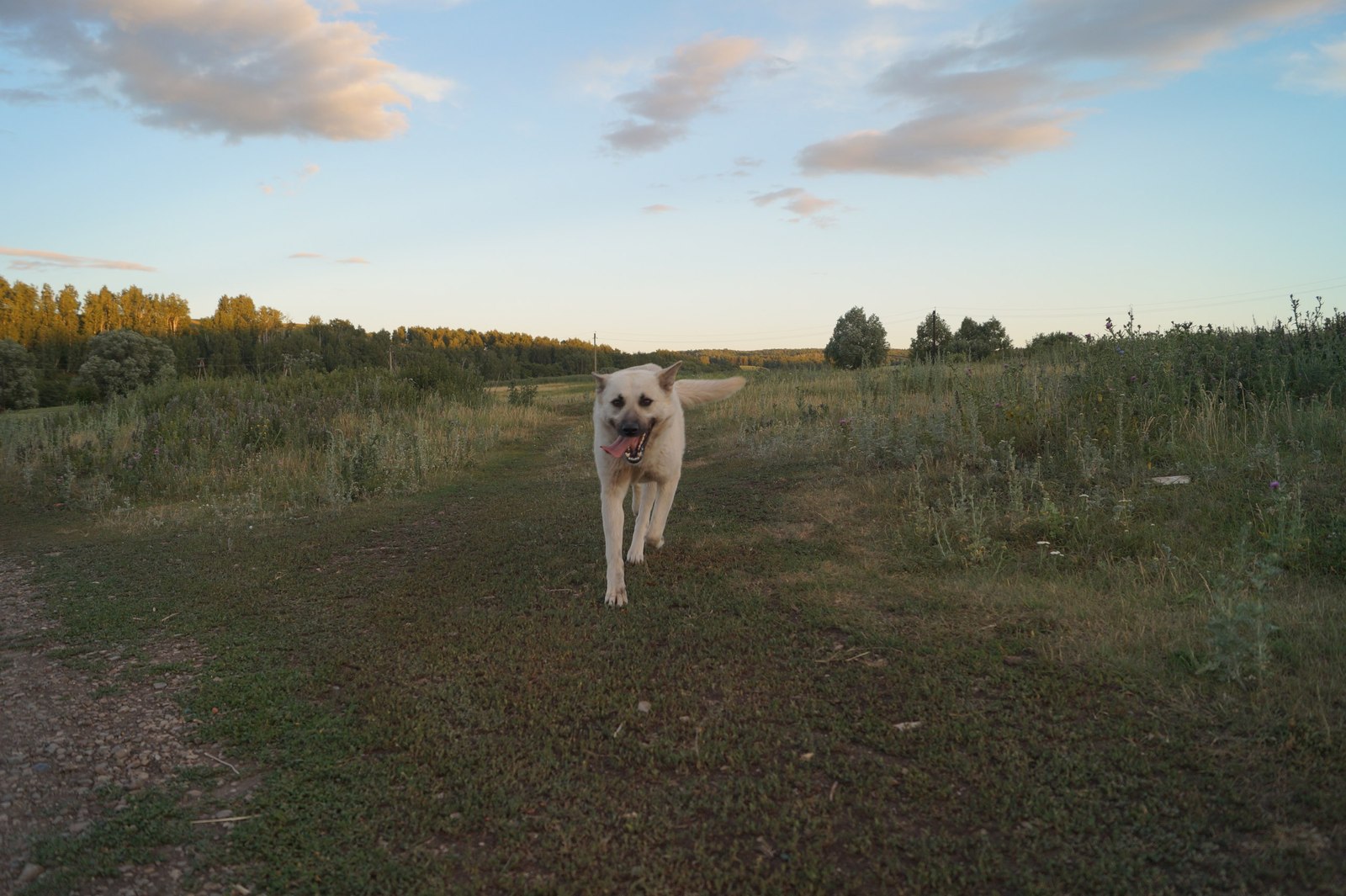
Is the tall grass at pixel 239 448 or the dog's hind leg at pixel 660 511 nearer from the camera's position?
the dog's hind leg at pixel 660 511

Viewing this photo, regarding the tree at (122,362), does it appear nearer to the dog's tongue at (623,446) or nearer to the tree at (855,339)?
the tree at (855,339)

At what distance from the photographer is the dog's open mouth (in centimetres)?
570

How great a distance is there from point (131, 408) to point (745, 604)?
15646mm

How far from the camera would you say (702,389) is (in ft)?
25.0

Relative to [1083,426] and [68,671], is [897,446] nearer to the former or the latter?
[1083,426]

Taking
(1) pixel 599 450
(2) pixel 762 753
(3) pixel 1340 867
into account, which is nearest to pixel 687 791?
(2) pixel 762 753

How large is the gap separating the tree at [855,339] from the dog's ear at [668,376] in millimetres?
34668

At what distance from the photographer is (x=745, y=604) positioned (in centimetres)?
527

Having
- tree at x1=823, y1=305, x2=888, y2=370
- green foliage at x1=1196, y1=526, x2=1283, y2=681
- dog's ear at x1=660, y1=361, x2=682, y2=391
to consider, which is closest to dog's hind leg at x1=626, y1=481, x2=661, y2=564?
dog's ear at x1=660, y1=361, x2=682, y2=391

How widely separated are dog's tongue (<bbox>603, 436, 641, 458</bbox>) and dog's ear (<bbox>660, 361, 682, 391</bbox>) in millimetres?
718

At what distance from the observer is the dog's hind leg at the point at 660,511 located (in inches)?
250

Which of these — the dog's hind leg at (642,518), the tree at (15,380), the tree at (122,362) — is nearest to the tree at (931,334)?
the dog's hind leg at (642,518)

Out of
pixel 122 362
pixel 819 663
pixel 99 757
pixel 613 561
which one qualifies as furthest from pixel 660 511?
pixel 122 362

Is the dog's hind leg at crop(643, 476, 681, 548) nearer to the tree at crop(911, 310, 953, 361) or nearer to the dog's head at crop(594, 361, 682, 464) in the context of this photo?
the dog's head at crop(594, 361, 682, 464)
